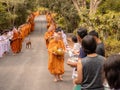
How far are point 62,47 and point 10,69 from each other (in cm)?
415

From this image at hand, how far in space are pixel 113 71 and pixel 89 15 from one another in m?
19.7

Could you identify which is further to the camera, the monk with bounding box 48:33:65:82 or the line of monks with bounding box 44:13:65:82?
the monk with bounding box 48:33:65:82

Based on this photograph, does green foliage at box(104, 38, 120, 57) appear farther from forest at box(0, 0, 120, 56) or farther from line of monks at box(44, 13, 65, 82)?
line of monks at box(44, 13, 65, 82)

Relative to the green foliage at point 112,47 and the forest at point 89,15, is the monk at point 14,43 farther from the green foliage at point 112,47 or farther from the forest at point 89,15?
the green foliage at point 112,47

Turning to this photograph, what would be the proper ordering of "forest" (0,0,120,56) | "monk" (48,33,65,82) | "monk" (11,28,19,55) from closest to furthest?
"monk" (48,33,65,82) < "forest" (0,0,120,56) < "monk" (11,28,19,55)

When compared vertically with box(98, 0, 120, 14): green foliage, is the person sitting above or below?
below

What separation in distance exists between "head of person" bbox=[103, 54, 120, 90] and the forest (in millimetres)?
14400

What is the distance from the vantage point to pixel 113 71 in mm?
3588

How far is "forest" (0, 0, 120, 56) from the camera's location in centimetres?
1952

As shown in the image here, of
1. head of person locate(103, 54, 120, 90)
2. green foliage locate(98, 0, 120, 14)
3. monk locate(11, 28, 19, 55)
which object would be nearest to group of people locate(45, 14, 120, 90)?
head of person locate(103, 54, 120, 90)

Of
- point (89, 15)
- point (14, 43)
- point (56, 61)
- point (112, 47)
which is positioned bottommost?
point (14, 43)

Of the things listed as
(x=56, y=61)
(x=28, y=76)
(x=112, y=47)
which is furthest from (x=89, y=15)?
(x=56, y=61)

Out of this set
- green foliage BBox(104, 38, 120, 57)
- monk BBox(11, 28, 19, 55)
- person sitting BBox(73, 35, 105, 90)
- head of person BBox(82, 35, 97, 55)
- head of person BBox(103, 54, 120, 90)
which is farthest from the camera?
monk BBox(11, 28, 19, 55)

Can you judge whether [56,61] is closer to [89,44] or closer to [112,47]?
[112,47]
